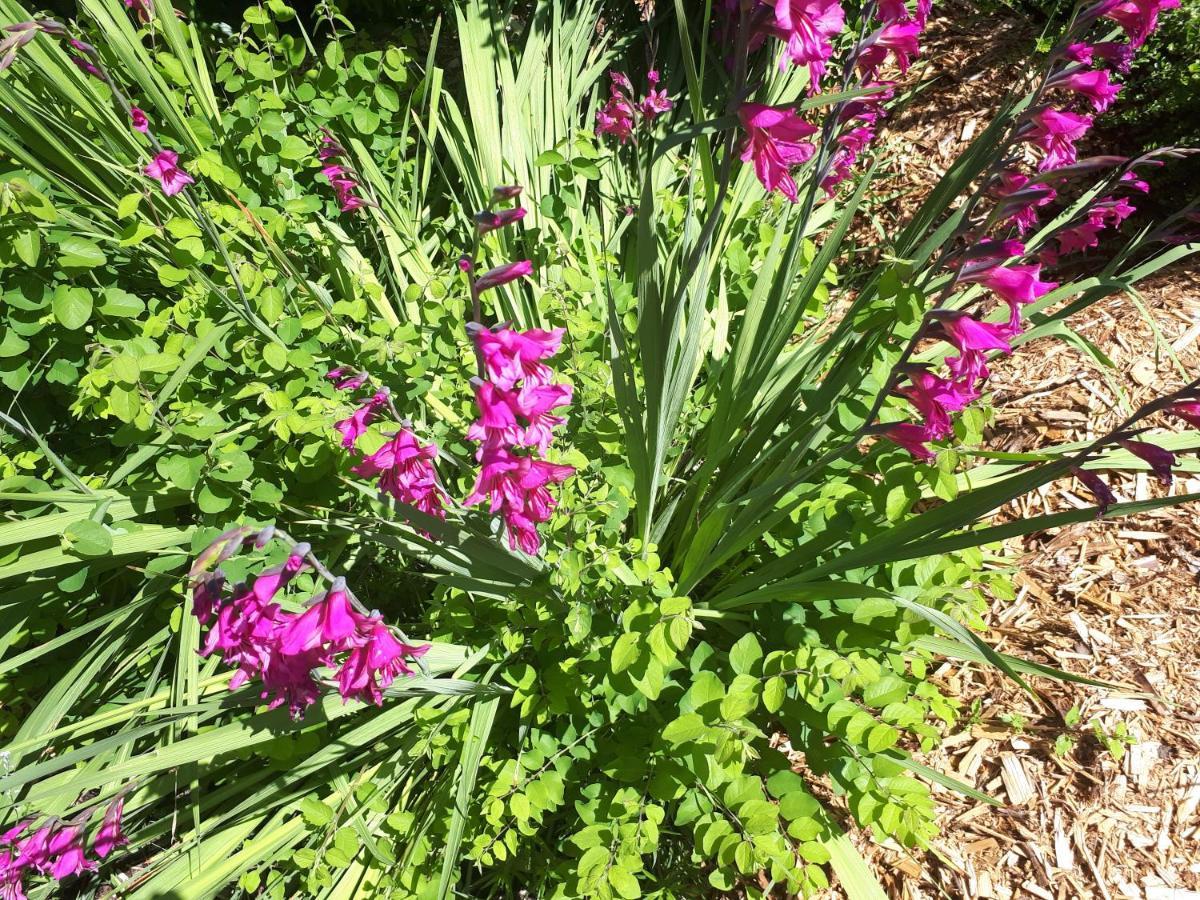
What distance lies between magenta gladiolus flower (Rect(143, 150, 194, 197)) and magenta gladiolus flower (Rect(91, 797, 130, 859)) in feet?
4.17

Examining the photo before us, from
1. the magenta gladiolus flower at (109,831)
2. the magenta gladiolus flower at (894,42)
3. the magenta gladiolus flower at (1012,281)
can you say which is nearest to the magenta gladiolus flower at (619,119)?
the magenta gladiolus flower at (894,42)

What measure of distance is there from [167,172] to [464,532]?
108cm

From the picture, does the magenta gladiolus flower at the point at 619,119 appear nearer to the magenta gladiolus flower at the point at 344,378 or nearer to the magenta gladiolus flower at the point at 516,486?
the magenta gladiolus flower at the point at 344,378

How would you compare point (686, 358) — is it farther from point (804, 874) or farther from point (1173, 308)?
point (1173, 308)

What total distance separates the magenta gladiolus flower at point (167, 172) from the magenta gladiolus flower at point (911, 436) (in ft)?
5.08

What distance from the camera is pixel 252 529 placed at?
43.6 inches

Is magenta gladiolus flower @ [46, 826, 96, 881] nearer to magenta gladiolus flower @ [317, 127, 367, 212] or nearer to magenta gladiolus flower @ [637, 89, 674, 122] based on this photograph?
magenta gladiolus flower @ [317, 127, 367, 212]

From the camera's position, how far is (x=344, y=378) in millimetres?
1611

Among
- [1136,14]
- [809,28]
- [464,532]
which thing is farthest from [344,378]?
[1136,14]

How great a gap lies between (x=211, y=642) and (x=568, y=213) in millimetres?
1641

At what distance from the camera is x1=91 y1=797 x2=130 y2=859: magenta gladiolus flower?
1475 millimetres


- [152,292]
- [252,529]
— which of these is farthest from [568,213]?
[252,529]

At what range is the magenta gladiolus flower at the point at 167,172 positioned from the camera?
65.1 inches

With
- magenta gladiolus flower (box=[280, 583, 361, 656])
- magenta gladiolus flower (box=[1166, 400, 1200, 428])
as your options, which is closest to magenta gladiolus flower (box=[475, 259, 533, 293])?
magenta gladiolus flower (box=[280, 583, 361, 656])
